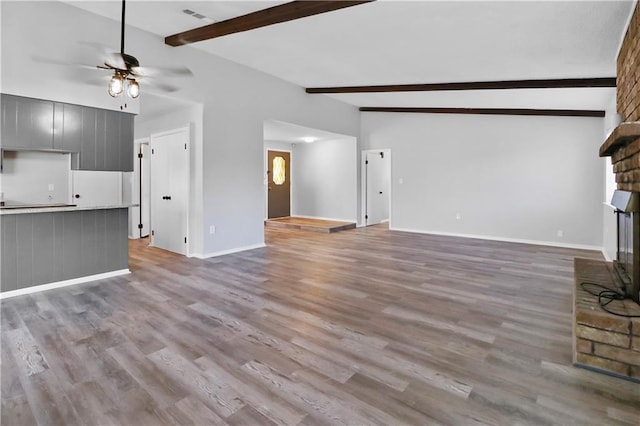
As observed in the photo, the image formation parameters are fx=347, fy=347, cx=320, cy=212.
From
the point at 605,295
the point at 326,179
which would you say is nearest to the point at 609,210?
the point at 605,295

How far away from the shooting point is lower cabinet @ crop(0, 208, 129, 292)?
3549mm

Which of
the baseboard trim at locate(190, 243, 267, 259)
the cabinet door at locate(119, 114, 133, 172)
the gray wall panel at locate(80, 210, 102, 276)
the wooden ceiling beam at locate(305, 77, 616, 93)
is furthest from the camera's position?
the baseboard trim at locate(190, 243, 267, 259)

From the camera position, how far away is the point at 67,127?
381cm

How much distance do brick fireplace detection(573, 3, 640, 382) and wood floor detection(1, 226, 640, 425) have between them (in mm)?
128

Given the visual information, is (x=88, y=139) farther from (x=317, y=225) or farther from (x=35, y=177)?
(x=317, y=225)

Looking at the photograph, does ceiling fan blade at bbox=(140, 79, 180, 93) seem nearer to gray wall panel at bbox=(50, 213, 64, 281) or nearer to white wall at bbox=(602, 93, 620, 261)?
gray wall panel at bbox=(50, 213, 64, 281)

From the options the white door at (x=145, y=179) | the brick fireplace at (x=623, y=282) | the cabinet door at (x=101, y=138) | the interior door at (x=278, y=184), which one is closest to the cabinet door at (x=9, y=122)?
the cabinet door at (x=101, y=138)

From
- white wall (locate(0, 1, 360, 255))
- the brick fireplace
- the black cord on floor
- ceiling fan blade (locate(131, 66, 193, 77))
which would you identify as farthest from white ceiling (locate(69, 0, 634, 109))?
the black cord on floor

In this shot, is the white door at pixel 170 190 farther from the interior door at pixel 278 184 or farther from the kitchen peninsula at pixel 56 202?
the interior door at pixel 278 184

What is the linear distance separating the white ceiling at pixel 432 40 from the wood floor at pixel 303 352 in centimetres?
255

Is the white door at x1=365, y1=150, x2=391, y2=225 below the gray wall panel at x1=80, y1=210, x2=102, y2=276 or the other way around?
the other way around

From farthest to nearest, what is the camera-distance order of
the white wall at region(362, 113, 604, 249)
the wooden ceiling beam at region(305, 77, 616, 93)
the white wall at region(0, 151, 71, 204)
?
the white wall at region(362, 113, 604, 249), the wooden ceiling beam at region(305, 77, 616, 93), the white wall at region(0, 151, 71, 204)

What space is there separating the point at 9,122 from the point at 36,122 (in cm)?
22

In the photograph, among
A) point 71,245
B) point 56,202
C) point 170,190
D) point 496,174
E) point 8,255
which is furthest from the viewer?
point 496,174
